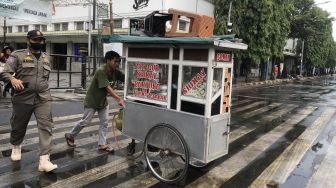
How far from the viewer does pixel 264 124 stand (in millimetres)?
10242

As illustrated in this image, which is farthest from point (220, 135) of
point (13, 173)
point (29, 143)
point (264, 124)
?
point (264, 124)

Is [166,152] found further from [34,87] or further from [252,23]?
[252,23]

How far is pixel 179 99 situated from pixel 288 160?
8.65 ft

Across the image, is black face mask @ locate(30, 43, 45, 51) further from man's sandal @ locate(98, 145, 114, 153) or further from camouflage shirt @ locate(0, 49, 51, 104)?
man's sandal @ locate(98, 145, 114, 153)

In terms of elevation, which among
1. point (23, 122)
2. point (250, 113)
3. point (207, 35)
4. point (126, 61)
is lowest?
point (250, 113)

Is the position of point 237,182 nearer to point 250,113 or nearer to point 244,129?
point 244,129

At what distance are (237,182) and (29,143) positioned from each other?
3.71 meters

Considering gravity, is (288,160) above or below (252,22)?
below

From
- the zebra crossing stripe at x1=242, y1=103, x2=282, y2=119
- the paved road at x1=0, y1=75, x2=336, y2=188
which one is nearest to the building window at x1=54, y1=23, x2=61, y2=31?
the zebra crossing stripe at x1=242, y1=103, x2=282, y2=119

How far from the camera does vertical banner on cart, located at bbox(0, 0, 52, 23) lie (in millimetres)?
12172

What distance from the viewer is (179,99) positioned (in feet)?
17.4

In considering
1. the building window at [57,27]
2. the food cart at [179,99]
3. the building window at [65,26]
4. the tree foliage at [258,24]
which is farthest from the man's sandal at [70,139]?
the building window at [57,27]

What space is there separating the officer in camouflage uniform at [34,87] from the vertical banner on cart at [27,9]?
7686 millimetres

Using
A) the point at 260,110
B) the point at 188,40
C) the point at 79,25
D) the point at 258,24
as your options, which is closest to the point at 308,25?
the point at 258,24
